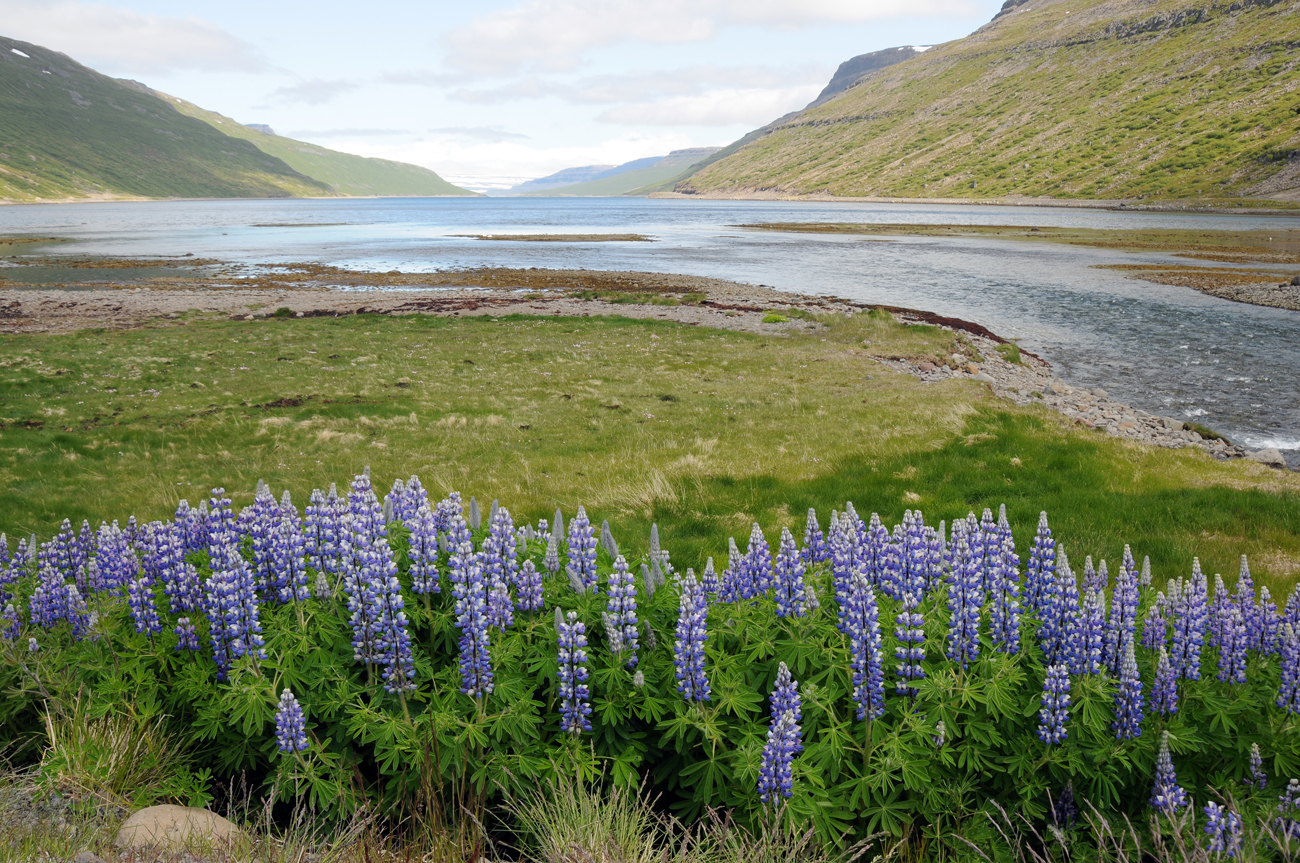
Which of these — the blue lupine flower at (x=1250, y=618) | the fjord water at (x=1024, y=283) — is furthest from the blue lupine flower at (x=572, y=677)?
the fjord water at (x=1024, y=283)

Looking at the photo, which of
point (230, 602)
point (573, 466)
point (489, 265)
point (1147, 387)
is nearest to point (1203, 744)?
point (230, 602)

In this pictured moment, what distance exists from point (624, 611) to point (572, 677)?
0.52 m

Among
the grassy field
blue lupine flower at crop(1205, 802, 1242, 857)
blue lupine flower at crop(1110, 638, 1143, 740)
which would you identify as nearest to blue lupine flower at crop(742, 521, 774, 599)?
blue lupine flower at crop(1110, 638, 1143, 740)

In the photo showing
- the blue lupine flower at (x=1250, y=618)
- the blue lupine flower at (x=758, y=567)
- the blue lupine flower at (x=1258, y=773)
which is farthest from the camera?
the blue lupine flower at (x=758, y=567)

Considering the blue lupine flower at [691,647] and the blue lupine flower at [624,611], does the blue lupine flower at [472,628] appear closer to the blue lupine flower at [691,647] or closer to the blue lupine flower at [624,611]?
the blue lupine flower at [624,611]

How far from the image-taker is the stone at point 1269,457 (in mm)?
15742

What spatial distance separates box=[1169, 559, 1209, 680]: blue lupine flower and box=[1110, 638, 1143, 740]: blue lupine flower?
15.5 inches

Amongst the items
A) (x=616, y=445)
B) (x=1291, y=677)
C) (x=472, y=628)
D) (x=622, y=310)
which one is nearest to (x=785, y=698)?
(x=472, y=628)

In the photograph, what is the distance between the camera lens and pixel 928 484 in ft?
40.2

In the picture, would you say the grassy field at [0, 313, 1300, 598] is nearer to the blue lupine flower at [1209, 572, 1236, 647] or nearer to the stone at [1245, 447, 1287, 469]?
the stone at [1245, 447, 1287, 469]

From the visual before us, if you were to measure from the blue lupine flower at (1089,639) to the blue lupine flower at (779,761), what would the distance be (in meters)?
1.98

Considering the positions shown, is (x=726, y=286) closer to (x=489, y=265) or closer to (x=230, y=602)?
(x=489, y=265)

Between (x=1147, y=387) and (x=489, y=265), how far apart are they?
181ft

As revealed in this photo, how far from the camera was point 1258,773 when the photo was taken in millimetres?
4047
